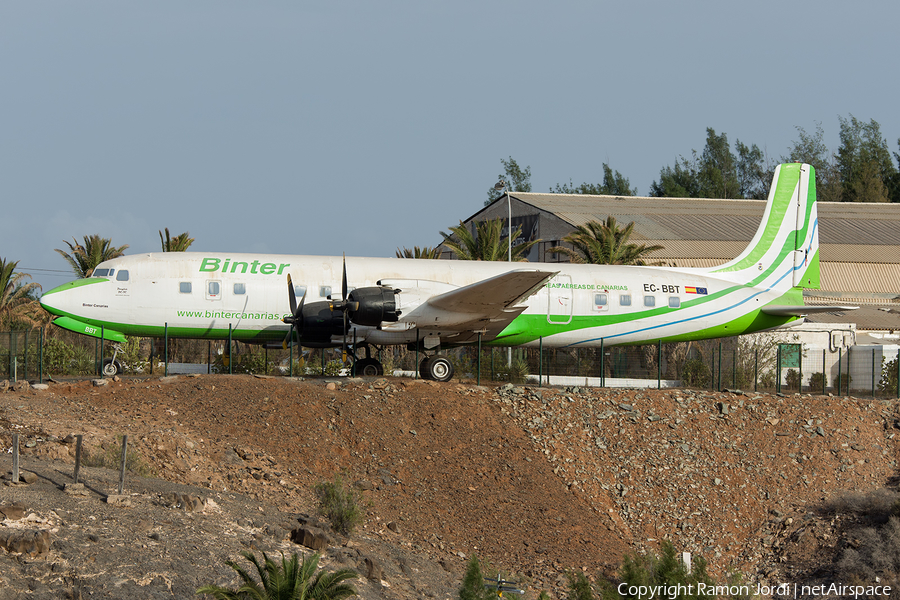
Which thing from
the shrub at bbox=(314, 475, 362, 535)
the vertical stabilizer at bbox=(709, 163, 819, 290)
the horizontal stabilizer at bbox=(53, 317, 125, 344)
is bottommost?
the shrub at bbox=(314, 475, 362, 535)

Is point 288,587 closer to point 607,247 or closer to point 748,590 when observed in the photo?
point 748,590

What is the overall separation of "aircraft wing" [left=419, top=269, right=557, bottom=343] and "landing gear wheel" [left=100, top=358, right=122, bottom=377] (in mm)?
8942

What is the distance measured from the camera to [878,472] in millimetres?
24391

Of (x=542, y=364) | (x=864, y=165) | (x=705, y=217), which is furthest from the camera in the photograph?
(x=864, y=165)

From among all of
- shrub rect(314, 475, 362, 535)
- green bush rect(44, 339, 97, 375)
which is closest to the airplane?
green bush rect(44, 339, 97, 375)

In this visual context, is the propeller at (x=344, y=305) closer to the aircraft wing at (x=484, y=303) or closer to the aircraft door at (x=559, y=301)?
the aircraft wing at (x=484, y=303)

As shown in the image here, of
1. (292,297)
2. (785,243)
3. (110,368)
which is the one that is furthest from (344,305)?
(785,243)

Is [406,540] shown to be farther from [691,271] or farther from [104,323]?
[691,271]

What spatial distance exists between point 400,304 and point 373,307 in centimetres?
118

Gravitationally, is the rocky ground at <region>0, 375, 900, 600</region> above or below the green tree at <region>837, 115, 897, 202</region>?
below

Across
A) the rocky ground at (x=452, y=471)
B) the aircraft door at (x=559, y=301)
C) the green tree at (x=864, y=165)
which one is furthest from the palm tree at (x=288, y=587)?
the green tree at (x=864, y=165)

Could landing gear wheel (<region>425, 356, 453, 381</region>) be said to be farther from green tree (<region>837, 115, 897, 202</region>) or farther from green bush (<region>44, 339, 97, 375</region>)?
green tree (<region>837, 115, 897, 202</region>)

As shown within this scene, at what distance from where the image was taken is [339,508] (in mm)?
16891

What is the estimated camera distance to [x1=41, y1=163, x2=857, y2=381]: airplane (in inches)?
981
